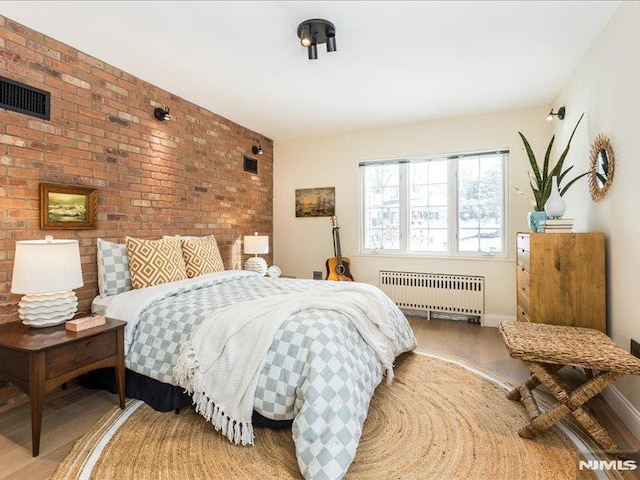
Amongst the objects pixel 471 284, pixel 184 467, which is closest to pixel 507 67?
Answer: pixel 471 284

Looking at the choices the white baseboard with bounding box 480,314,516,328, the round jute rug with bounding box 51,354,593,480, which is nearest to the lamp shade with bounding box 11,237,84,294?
the round jute rug with bounding box 51,354,593,480

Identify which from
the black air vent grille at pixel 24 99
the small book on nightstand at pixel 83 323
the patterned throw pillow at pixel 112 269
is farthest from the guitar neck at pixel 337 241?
the black air vent grille at pixel 24 99

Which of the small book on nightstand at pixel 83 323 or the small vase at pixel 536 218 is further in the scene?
the small vase at pixel 536 218

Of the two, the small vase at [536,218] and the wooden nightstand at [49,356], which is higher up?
the small vase at [536,218]

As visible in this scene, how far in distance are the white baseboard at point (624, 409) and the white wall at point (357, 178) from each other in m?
A: 1.79

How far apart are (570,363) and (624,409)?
70cm

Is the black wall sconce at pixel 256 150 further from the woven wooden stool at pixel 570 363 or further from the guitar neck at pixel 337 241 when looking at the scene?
the woven wooden stool at pixel 570 363

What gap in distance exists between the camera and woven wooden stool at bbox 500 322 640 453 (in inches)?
66.1

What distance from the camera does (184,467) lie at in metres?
1.62

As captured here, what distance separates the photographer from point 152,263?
2.71 m

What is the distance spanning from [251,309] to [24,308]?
4.33 ft

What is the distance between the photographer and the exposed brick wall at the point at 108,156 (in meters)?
2.23

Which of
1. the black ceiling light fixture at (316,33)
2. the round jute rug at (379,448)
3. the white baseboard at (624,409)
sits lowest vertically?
the round jute rug at (379,448)

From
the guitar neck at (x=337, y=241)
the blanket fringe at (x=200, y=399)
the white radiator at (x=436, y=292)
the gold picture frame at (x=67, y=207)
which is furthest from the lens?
the guitar neck at (x=337, y=241)
